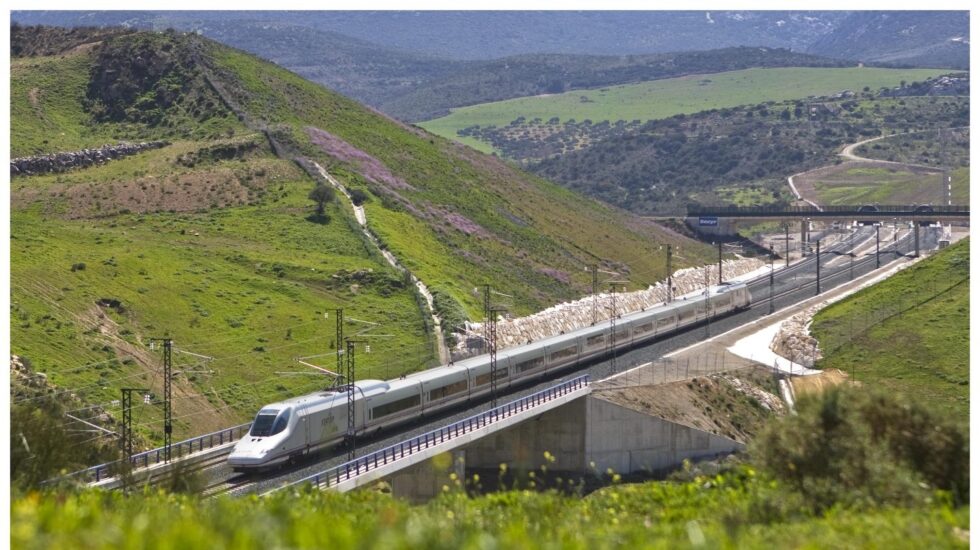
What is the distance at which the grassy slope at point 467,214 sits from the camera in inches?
3688

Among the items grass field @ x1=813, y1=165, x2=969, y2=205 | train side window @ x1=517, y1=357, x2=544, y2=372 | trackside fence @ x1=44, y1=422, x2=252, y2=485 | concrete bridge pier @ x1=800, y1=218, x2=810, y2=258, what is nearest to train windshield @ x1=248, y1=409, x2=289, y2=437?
trackside fence @ x1=44, y1=422, x2=252, y2=485

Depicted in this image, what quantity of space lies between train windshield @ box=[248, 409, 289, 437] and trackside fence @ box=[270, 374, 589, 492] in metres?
3.72

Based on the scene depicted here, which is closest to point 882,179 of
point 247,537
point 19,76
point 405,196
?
point 405,196

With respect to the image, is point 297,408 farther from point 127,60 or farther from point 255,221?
point 127,60

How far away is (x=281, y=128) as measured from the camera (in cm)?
11169

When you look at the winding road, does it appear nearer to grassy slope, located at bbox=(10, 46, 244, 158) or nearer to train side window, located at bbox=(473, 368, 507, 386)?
train side window, located at bbox=(473, 368, 507, 386)

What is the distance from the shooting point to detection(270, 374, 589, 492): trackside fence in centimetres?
4281

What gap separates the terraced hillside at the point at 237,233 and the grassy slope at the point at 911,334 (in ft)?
60.1

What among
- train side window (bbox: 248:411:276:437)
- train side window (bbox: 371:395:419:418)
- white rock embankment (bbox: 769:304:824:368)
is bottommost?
white rock embankment (bbox: 769:304:824:368)

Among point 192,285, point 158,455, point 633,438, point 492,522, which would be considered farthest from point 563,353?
point 492,522

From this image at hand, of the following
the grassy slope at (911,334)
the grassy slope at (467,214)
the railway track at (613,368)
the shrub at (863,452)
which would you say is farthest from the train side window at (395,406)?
the grassy slope at (467,214)

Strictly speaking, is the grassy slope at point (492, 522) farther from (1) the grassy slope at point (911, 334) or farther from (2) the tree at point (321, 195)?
(2) the tree at point (321, 195)

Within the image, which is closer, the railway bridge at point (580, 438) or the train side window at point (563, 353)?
the railway bridge at point (580, 438)

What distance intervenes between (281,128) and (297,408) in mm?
66107
